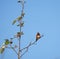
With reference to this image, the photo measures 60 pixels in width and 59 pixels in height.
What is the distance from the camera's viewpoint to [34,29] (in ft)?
5.36

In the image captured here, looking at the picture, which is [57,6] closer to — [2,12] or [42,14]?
[42,14]

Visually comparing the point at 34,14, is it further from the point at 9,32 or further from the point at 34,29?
the point at 9,32

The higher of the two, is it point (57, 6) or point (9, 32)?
point (57, 6)

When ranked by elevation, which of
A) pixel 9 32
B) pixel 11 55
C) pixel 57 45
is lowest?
pixel 11 55

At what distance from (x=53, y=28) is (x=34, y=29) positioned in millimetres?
207

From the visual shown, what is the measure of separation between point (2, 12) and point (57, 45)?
72 cm

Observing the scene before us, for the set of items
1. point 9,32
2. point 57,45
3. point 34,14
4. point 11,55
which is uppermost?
point 34,14

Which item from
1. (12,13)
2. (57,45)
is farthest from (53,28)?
(12,13)

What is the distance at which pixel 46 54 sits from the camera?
161 centimetres

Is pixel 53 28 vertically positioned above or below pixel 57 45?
above

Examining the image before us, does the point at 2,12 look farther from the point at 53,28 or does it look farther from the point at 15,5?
the point at 53,28

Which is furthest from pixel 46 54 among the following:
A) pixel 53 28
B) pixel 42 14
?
pixel 42 14

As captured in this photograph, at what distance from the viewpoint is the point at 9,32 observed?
5.41 feet

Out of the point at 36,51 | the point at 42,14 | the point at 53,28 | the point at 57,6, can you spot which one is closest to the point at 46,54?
the point at 36,51
